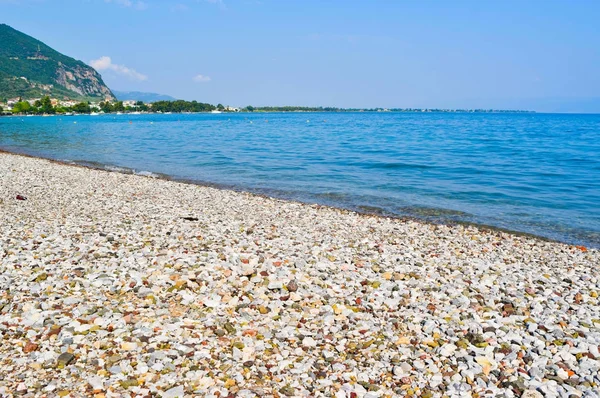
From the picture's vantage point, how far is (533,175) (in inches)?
1247

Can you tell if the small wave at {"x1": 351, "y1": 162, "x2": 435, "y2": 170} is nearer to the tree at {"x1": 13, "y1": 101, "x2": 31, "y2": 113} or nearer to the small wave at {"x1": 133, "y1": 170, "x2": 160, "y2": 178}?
the small wave at {"x1": 133, "y1": 170, "x2": 160, "y2": 178}

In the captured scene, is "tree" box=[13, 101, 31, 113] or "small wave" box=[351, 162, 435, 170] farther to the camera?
"tree" box=[13, 101, 31, 113]

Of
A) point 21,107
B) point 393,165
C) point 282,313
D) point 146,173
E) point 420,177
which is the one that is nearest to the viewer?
point 282,313

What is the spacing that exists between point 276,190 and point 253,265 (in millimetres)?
15818

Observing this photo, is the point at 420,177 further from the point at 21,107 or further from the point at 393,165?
the point at 21,107

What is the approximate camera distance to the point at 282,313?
7.92 meters

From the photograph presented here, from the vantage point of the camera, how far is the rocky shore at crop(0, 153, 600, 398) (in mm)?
5988

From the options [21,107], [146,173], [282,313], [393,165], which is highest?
[21,107]

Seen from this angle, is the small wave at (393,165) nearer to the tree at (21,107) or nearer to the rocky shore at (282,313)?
the rocky shore at (282,313)

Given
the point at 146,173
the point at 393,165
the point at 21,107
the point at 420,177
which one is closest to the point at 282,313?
the point at 420,177

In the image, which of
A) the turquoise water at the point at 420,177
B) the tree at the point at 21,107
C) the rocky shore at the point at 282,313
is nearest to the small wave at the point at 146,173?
the turquoise water at the point at 420,177

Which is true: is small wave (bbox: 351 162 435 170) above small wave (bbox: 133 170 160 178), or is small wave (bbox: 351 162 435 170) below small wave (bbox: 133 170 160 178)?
above

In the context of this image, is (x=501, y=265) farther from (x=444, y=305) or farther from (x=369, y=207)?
(x=369, y=207)

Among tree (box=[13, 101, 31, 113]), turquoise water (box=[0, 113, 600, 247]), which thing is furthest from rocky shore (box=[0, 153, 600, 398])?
tree (box=[13, 101, 31, 113])
